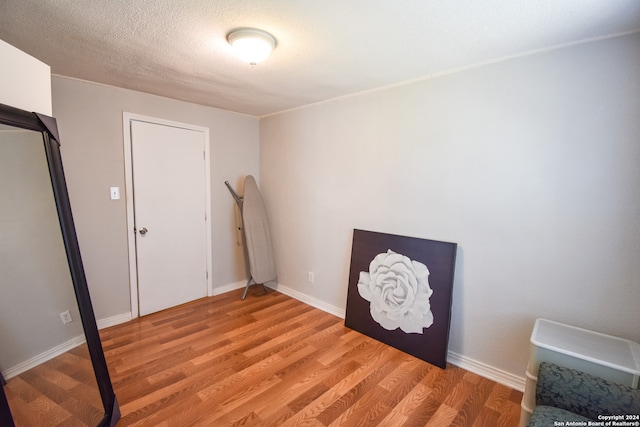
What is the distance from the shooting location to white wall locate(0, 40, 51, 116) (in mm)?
1280

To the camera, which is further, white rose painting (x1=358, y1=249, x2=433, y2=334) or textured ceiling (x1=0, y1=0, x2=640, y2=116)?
white rose painting (x1=358, y1=249, x2=433, y2=334)

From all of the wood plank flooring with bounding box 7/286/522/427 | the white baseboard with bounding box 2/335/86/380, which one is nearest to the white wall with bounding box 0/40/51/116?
the white baseboard with bounding box 2/335/86/380

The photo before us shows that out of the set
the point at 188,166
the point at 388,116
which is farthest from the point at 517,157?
the point at 188,166

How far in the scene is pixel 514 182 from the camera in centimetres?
197

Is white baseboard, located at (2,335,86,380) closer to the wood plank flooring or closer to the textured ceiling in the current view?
the wood plank flooring

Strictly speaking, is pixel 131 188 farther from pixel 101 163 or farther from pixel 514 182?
pixel 514 182

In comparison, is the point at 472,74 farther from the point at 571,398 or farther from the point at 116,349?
the point at 116,349

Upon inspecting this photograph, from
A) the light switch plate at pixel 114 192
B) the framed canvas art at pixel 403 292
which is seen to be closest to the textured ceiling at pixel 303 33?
the light switch plate at pixel 114 192

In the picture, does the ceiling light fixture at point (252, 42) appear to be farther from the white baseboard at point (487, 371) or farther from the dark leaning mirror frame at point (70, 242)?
the white baseboard at point (487, 371)

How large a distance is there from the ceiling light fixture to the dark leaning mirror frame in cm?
102

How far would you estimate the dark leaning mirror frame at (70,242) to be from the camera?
4.67ft

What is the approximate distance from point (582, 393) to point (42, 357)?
2.56 m

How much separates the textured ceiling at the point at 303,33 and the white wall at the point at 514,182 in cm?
20

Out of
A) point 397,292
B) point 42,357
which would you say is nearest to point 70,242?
point 42,357
